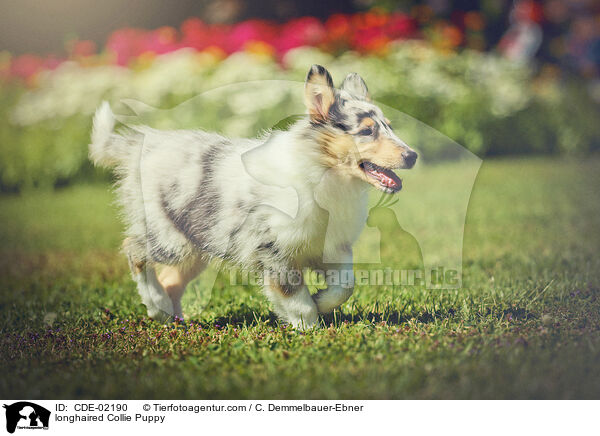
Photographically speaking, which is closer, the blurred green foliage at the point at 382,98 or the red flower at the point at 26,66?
the blurred green foliage at the point at 382,98

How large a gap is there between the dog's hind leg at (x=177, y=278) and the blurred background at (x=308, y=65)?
122 inches

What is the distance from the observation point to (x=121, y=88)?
6762 millimetres

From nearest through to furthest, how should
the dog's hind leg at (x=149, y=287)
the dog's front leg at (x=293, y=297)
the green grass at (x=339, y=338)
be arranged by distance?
the green grass at (x=339, y=338)
the dog's front leg at (x=293, y=297)
the dog's hind leg at (x=149, y=287)

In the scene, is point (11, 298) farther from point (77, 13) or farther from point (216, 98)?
point (77, 13)

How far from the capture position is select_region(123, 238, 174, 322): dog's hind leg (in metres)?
2.94

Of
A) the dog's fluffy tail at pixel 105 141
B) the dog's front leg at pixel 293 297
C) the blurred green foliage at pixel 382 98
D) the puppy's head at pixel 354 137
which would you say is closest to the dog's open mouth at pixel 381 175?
the puppy's head at pixel 354 137

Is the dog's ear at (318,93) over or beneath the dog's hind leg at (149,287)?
over

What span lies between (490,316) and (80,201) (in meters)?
5.25

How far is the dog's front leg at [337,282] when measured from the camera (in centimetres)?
262

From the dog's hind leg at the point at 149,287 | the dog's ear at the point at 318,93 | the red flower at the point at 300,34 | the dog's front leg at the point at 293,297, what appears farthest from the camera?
the red flower at the point at 300,34

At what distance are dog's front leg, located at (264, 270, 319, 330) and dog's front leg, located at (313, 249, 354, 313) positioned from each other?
0.08 meters

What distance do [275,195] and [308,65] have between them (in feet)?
12.4

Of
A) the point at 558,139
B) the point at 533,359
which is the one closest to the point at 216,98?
the point at 533,359

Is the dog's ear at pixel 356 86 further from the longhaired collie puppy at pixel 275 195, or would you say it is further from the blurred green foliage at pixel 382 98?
the blurred green foliage at pixel 382 98
